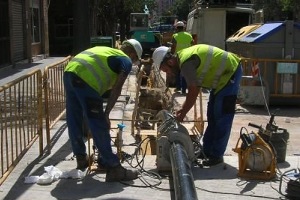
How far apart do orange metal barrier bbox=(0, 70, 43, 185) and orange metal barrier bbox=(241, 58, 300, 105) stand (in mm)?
5708

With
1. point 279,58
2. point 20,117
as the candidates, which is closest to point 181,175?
point 20,117

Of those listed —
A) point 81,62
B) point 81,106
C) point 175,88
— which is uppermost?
point 81,62

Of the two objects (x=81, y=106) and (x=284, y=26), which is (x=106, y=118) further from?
(x=284, y=26)

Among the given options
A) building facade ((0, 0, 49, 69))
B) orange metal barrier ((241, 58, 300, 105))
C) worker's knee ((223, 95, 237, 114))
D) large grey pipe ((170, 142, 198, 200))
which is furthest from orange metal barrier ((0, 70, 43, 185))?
building facade ((0, 0, 49, 69))

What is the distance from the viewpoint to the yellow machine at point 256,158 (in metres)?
5.52

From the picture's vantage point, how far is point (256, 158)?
554cm

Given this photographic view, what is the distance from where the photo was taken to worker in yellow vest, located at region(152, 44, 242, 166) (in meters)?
5.83

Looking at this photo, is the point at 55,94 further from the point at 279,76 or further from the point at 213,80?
the point at 279,76

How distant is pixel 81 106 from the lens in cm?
561

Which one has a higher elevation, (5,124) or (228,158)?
(5,124)

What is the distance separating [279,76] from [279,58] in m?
0.39

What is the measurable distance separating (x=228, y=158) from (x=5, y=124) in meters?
2.70

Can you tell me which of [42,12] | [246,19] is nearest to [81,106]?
[246,19]

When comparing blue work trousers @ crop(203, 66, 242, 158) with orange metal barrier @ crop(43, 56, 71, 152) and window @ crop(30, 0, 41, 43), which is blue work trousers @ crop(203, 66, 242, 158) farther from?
window @ crop(30, 0, 41, 43)
